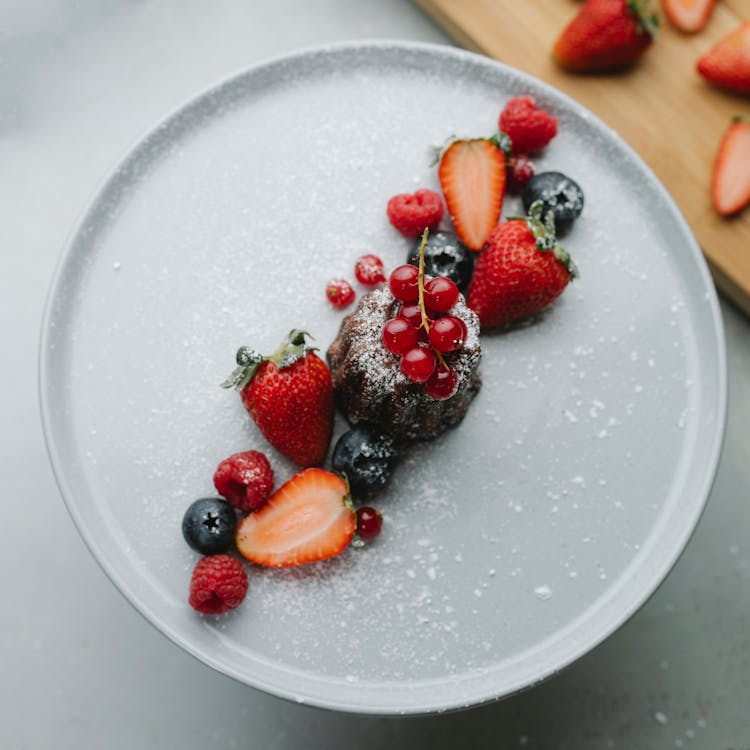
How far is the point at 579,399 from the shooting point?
5.20 feet

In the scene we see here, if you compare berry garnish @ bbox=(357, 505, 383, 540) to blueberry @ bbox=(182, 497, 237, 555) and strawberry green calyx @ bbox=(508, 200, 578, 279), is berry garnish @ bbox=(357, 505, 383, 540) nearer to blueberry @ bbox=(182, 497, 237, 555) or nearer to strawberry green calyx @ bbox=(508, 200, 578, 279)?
blueberry @ bbox=(182, 497, 237, 555)

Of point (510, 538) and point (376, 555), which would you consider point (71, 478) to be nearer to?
point (376, 555)

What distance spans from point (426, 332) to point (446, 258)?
270 mm

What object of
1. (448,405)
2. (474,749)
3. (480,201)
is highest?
(480,201)

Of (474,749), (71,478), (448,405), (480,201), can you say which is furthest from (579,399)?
(71,478)

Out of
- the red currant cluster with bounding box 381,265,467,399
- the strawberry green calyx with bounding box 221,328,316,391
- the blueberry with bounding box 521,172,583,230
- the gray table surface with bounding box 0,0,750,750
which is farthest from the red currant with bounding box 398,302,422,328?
the gray table surface with bounding box 0,0,750,750

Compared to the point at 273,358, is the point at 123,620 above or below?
below

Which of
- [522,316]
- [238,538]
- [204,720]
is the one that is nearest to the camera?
[238,538]

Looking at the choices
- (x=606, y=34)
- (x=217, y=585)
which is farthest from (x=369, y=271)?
(x=606, y=34)

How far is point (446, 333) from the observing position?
4.17 ft

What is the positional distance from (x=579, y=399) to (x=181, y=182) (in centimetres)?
86

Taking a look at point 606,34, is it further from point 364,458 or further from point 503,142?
point 364,458

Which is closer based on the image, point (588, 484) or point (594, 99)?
point (588, 484)

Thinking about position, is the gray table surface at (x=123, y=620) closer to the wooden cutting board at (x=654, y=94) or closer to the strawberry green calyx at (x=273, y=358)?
the wooden cutting board at (x=654, y=94)
